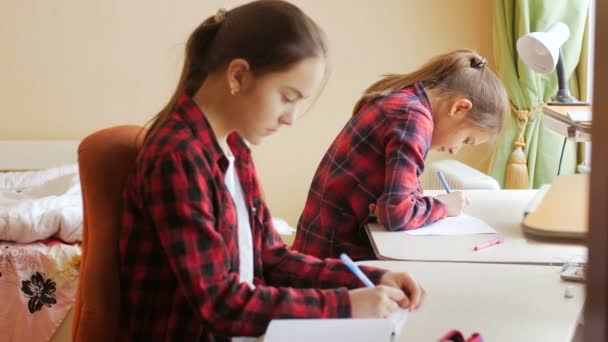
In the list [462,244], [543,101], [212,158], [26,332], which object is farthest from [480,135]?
[26,332]

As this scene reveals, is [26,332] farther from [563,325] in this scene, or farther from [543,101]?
[543,101]

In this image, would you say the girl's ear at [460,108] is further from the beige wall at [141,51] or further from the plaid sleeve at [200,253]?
the beige wall at [141,51]

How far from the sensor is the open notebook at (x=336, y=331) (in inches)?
39.9

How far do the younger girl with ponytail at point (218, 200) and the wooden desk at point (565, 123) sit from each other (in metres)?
0.68

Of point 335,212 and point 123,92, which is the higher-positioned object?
point 123,92

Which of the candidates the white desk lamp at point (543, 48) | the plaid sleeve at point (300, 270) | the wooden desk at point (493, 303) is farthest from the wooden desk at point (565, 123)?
the plaid sleeve at point (300, 270)

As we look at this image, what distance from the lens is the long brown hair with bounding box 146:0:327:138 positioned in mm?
1164

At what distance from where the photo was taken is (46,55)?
3.38 meters

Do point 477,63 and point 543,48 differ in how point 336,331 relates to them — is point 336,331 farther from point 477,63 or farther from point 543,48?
point 543,48

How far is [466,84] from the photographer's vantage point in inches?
73.8

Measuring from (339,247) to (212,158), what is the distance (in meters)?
0.72

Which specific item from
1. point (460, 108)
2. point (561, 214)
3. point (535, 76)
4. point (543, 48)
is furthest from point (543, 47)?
point (561, 214)

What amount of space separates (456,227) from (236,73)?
776 millimetres

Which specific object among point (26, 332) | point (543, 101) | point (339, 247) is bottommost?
point (26, 332)
